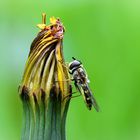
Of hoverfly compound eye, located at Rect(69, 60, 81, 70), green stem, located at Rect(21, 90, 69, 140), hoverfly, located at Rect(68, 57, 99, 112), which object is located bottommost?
green stem, located at Rect(21, 90, 69, 140)

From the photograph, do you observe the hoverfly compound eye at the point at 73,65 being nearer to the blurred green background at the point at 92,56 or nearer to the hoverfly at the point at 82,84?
the hoverfly at the point at 82,84

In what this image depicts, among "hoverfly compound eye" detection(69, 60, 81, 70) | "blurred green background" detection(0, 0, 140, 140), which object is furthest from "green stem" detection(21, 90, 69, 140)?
"blurred green background" detection(0, 0, 140, 140)

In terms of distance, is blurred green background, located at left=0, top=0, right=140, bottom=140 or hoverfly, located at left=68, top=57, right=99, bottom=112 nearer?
hoverfly, located at left=68, top=57, right=99, bottom=112

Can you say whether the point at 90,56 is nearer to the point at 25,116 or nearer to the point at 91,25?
the point at 91,25

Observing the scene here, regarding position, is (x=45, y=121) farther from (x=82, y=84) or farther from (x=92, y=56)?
(x=92, y=56)

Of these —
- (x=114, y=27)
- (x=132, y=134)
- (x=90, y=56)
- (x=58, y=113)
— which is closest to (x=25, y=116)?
(x=58, y=113)

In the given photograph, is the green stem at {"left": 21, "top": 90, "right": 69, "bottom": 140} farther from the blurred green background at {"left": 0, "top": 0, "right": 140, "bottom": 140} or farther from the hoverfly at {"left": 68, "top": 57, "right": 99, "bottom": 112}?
the blurred green background at {"left": 0, "top": 0, "right": 140, "bottom": 140}

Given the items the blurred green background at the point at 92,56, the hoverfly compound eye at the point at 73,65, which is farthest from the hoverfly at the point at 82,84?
the blurred green background at the point at 92,56

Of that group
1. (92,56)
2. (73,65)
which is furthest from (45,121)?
(92,56)
